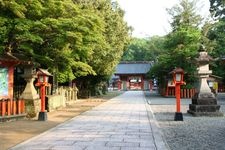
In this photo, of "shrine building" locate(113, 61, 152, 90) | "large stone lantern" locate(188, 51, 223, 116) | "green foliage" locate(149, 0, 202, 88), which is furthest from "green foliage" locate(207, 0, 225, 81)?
"shrine building" locate(113, 61, 152, 90)

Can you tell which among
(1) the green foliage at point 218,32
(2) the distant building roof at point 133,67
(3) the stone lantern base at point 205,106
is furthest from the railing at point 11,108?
(2) the distant building roof at point 133,67

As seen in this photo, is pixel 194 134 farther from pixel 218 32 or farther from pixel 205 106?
pixel 218 32

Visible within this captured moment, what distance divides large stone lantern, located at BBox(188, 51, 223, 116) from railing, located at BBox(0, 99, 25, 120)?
8.65 metres

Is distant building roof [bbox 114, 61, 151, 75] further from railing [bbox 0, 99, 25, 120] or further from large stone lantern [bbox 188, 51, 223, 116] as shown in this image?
railing [bbox 0, 99, 25, 120]

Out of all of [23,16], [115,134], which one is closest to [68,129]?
[115,134]

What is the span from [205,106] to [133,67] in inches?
2548

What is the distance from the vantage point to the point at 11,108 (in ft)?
55.8

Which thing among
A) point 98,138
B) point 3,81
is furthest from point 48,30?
point 98,138

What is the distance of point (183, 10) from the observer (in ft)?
153

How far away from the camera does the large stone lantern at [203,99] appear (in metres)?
19.9

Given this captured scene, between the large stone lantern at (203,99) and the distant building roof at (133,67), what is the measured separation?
6214 cm

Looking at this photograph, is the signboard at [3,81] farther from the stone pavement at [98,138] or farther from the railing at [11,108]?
the stone pavement at [98,138]

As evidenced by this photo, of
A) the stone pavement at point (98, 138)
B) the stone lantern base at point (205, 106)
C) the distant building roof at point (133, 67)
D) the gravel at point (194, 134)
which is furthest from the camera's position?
Answer: the distant building roof at point (133, 67)

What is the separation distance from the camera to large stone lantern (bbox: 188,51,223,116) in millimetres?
19891
